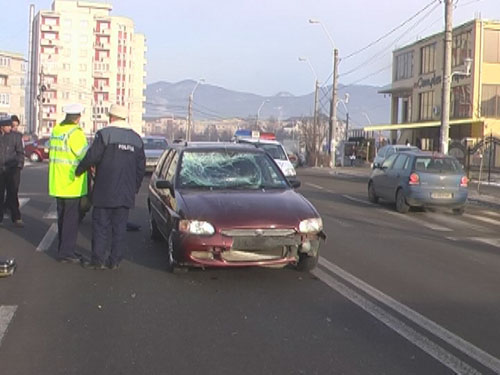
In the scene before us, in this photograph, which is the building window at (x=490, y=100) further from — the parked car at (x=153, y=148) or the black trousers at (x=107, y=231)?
the black trousers at (x=107, y=231)

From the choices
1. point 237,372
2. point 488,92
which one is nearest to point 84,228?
point 237,372

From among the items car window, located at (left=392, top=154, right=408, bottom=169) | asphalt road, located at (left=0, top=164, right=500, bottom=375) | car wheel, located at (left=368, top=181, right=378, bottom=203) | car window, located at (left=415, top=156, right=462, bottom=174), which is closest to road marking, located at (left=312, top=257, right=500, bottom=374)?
asphalt road, located at (left=0, top=164, right=500, bottom=375)

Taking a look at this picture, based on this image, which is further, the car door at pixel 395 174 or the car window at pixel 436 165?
the car door at pixel 395 174

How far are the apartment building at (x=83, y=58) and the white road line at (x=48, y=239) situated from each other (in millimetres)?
94263

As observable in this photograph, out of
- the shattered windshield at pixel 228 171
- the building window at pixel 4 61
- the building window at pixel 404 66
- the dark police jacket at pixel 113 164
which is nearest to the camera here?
the dark police jacket at pixel 113 164

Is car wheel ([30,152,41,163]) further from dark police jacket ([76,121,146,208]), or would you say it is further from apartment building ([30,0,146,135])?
apartment building ([30,0,146,135])

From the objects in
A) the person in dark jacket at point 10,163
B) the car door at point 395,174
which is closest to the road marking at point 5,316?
the person in dark jacket at point 10,163

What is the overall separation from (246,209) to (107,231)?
1.73 metres

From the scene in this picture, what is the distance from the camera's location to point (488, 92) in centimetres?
4588

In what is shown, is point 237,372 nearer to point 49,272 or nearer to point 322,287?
point 322,287

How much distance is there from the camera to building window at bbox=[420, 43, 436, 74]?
169ft

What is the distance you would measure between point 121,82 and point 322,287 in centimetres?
10994

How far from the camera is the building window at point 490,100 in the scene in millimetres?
45781

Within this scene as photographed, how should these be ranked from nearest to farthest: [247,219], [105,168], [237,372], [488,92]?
[237,372]
[247,219]
[105,168]
[488,92]
